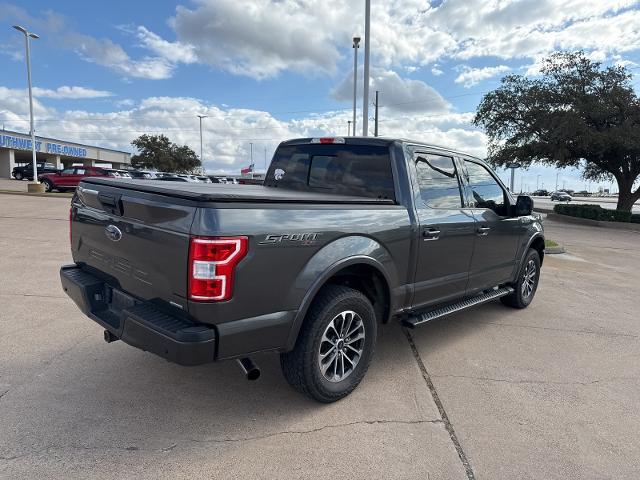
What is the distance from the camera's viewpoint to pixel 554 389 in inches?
143

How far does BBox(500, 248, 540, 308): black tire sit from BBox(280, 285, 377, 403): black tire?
3.08 m

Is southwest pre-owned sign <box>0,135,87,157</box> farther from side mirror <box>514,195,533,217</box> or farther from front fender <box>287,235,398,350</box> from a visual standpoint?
front fender <box>287,235,398,350</box>

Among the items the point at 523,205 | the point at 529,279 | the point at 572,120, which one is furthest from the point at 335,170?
the point at 572,120

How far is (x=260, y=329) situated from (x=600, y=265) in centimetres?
967

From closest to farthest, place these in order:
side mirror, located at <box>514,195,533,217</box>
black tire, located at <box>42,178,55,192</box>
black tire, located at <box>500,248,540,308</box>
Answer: side mirror, located at <box>514,195,533,217</box> → black tire, located at <box>500,248,540,308</box> → black tire, located at <box>42,178,55,192</box>

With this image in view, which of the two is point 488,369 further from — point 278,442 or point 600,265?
point 600,265

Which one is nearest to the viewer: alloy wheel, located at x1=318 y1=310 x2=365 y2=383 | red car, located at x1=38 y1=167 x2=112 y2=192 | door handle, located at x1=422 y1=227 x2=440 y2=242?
alloy wheel, located at x1=318 y1=310 x2=365 y2=383

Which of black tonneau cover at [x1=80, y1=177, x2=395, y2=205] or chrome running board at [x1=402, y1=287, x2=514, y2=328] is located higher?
black tonneau cover at [x1=80, y1=177, x2=395, y2=205]

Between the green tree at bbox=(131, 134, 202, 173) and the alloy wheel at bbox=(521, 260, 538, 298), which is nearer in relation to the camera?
the alloy wheel at bbox=(521, 260, 538, 298)

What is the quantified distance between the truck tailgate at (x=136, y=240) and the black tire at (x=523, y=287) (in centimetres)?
442

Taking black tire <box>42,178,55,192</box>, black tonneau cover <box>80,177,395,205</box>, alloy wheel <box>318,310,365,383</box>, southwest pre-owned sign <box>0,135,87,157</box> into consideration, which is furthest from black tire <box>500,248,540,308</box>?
southwest pre-owned sign <box>0,135,87,157</box>

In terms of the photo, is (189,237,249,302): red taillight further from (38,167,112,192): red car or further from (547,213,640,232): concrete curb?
(38,167,112,192): red car

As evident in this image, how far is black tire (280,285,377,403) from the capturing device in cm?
299

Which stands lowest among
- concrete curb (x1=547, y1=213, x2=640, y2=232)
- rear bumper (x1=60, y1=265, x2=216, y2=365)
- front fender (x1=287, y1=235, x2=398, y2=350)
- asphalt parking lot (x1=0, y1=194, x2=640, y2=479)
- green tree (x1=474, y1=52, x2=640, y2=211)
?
asphalt parking lot (x1=0, y1=194, x2=640, y2=479)
